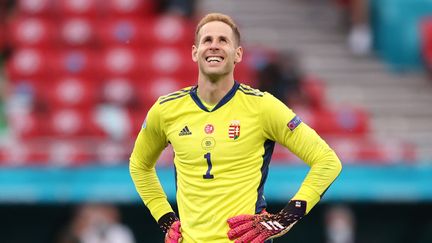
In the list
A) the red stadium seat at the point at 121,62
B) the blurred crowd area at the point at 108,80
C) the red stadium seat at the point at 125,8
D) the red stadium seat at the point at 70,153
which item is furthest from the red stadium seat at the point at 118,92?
the red stadium seat at the point at 125,8

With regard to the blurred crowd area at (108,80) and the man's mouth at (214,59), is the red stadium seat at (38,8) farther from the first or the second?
the man's mouth at (214,59)

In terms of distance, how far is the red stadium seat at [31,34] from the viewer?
16.3 meters

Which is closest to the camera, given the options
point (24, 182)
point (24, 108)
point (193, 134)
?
point (193, 134)

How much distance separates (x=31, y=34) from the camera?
16422 millimetres

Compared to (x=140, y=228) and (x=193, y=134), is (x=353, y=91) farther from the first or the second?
(x=193, y=134)

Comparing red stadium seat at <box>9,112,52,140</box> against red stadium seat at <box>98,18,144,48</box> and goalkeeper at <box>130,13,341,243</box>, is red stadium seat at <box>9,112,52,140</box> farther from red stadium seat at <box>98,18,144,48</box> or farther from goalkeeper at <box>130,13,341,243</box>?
goalkeeper at <box>130,13,341,243</box>

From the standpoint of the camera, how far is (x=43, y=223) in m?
14.8

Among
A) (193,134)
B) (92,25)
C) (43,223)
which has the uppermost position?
(92,25)

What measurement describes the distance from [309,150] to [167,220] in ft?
3.05

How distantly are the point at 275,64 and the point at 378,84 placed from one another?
280cm

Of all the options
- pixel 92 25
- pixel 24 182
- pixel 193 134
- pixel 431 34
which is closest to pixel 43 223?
pixel 24 182

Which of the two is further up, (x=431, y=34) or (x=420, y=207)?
(x=431, y=34)

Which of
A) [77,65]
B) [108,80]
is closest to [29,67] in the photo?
[77,65]

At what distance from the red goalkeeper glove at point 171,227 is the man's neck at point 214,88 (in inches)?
A: 25.6
